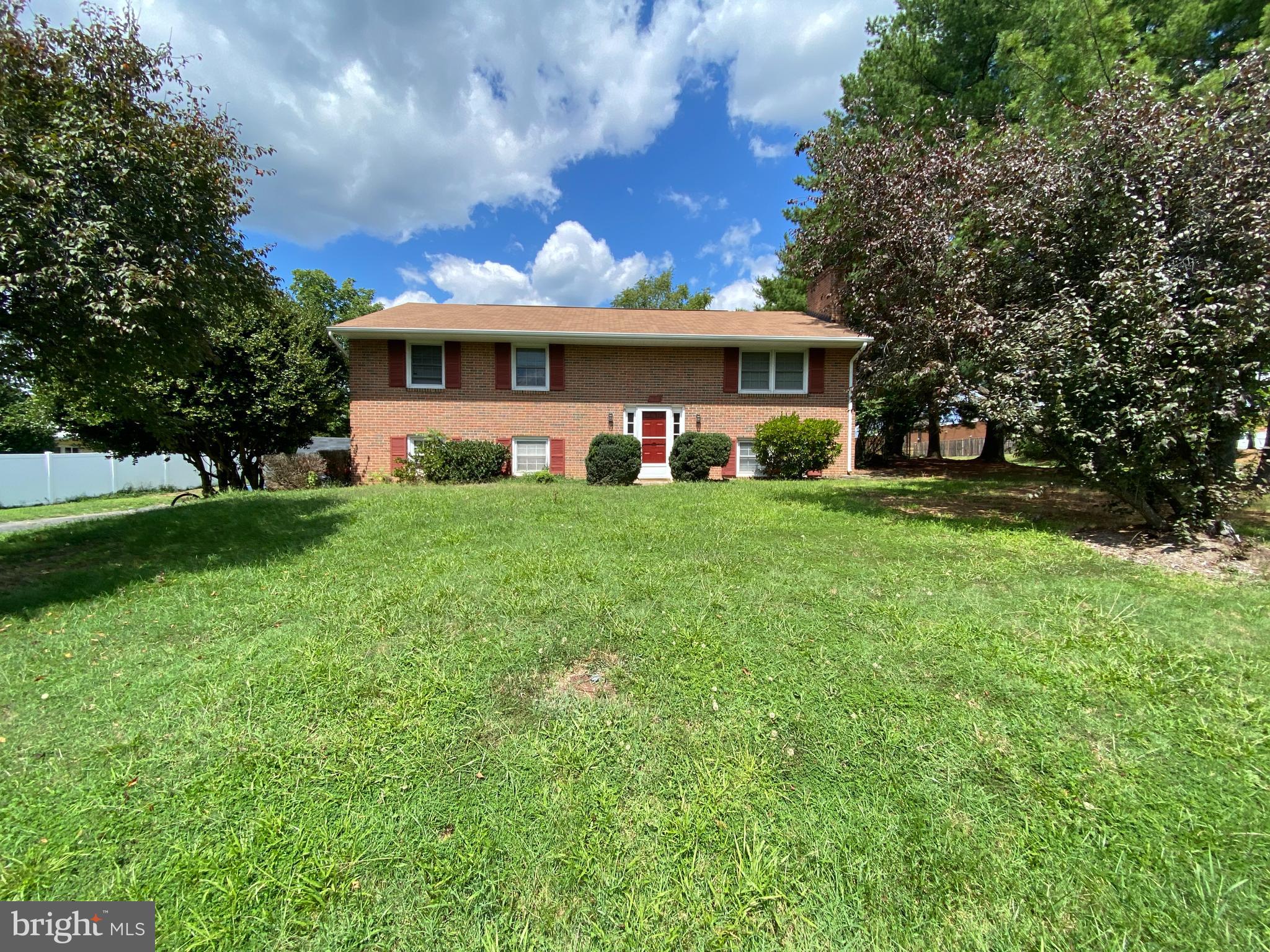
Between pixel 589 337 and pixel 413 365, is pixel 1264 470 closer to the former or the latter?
pixel 589 337

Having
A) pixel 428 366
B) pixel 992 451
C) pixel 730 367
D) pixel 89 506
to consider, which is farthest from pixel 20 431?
pixel 992 451

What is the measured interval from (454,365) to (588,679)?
1152cm

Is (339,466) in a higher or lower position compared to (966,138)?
lower

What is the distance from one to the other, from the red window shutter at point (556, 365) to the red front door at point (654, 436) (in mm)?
2420

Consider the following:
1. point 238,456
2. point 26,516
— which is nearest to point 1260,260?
point 238,456

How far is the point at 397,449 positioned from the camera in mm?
12305

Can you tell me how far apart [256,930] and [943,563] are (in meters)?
5.28

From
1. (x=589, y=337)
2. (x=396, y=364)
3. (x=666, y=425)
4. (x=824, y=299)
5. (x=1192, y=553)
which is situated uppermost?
(x=824, y=299)

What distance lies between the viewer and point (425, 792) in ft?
6.51

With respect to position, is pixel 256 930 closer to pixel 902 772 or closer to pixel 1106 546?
pixel 902 772

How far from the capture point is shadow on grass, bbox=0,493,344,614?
418 cm

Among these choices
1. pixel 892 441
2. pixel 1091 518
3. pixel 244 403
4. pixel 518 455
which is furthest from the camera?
pixel 892 441

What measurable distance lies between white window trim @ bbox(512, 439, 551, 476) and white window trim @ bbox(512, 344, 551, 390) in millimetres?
1320

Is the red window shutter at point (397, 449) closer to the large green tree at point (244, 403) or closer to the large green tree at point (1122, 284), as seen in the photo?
the large green tree at point (244, 403)
